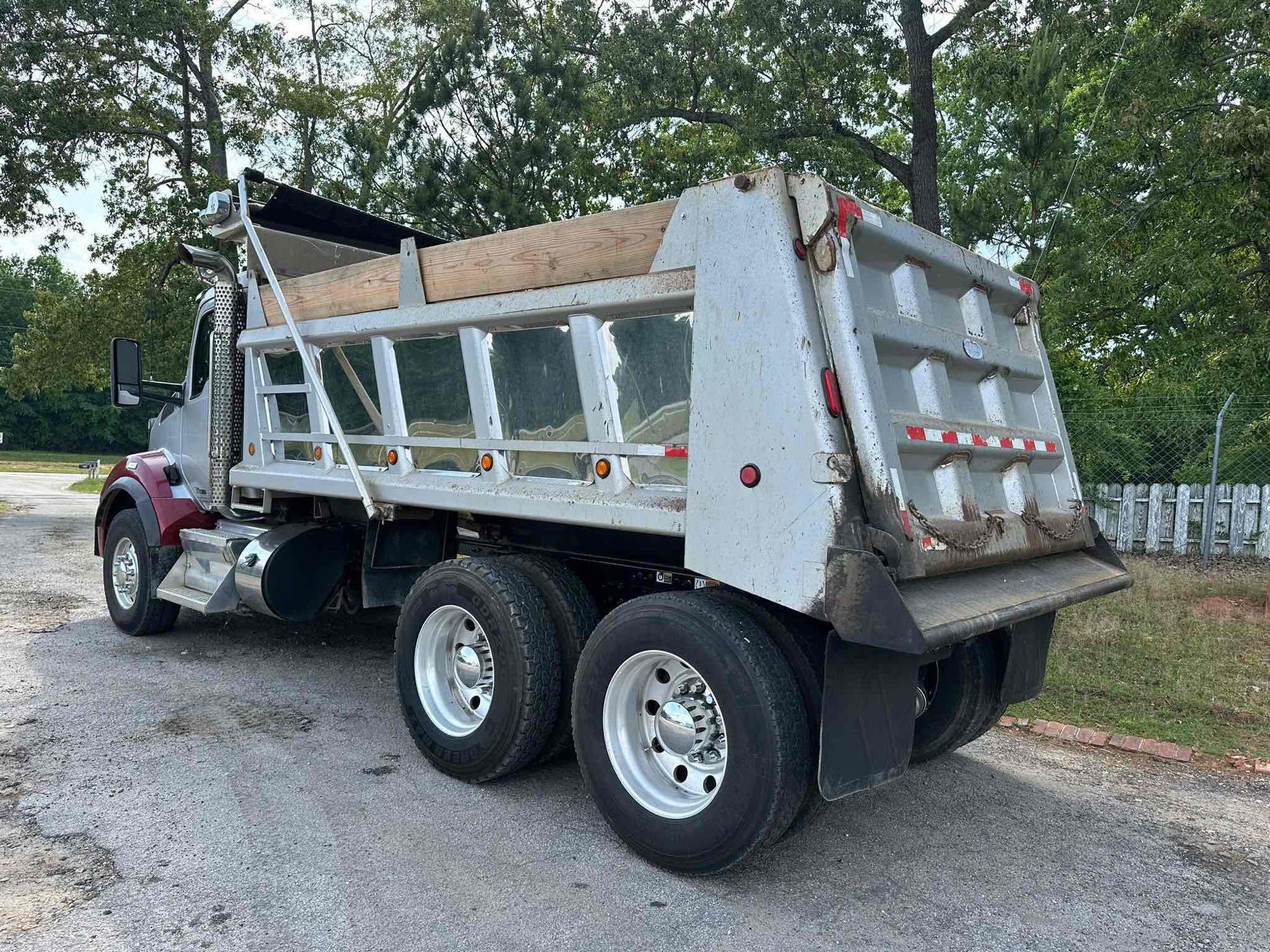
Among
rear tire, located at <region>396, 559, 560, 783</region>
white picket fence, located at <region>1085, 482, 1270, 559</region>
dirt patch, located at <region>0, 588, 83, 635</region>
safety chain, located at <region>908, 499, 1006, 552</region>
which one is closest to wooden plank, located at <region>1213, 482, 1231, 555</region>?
white picket fence, located at <region>1085, 482, 1270, 559</region>

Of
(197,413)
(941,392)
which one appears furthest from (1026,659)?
(197,413)

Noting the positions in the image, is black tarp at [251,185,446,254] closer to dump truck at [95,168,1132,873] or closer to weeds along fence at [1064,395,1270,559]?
dump truck at [95,168,1132,873]

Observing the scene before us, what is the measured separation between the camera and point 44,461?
4550cm

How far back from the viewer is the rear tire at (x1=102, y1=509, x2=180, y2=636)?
6793 mm

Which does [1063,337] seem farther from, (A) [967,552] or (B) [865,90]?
(A) [967,552]

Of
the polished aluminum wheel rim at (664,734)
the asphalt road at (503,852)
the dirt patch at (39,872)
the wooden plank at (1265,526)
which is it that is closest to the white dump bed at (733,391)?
the polished aluminum wheel rim at (664,734)

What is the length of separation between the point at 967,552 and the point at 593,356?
1709 millimetres

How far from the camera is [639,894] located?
332cm

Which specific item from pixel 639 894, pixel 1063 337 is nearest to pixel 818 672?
pixel 639 894

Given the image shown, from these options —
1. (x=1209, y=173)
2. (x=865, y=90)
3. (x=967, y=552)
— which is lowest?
(x=967, y=552)

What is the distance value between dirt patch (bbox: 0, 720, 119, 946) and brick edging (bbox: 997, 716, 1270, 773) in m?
4.62

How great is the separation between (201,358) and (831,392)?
547 cm

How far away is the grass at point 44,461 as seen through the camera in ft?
123

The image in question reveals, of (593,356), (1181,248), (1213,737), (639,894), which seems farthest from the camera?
(1181,248)
